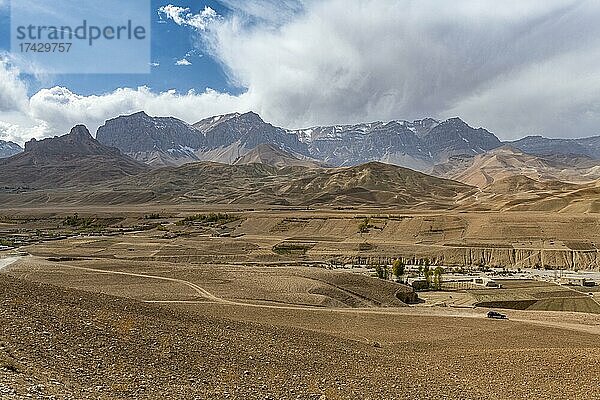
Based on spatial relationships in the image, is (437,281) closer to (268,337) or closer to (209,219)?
(268,337)

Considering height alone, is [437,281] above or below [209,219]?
below

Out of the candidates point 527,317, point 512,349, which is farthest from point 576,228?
point 512,349

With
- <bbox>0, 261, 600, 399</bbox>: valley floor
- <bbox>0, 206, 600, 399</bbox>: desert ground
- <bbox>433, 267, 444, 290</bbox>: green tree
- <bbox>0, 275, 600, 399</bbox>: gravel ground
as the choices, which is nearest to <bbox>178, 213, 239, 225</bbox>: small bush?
<bbox>0, 206, 600, 399</bbox>: desert ground

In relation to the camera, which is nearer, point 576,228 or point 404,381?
point 404,381

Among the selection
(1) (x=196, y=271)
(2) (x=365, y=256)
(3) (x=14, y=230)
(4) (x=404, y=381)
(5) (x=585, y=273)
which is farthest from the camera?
(3) (x=14, y=230)

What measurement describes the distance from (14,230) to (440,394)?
6410 inches

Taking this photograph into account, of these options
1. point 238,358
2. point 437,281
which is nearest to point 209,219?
point 437,281

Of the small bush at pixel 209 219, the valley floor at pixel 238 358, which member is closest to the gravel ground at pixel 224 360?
the valley floor at pixel 238 358

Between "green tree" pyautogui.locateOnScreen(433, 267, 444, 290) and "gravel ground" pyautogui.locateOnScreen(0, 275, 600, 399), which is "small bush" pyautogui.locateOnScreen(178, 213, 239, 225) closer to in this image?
"green tree" pyautogui.locateOnScreen(433, 267, 444, 290)

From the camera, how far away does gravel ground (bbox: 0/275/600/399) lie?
20.4m

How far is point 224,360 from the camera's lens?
25594 mm

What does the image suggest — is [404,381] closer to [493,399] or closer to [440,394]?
[440,394]

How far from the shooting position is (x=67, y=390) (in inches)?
715

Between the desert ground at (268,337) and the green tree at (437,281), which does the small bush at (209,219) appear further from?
the green tree at (437,281)
